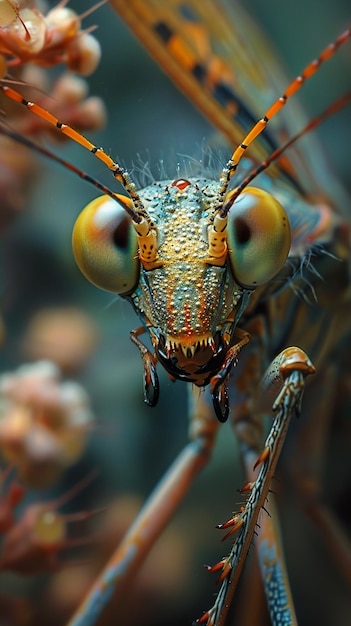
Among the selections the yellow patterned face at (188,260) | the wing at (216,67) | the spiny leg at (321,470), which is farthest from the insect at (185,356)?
the spiny leg at (321,470)

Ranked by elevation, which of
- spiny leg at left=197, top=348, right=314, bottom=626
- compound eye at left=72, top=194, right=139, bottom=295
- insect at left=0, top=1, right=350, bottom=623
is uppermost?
compound eye at left=72, top=194, right=139, bottom=295

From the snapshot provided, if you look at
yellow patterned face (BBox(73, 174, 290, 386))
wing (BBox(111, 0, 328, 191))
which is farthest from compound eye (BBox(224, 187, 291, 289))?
wing (BBox(111, 0, 328, 191))

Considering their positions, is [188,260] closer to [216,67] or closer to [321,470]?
[216,67]

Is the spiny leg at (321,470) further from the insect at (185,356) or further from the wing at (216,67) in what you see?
the insect at (185,356)

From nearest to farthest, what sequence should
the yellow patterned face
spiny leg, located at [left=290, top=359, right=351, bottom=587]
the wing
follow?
the yellow patterned face
the wing
spiny leg, located at [left=290, top=359, right=351, bottom=587]

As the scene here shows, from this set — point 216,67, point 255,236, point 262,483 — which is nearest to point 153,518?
point 262,483

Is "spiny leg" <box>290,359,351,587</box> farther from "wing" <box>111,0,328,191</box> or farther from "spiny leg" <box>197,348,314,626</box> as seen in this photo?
"spiny leg" <box>197,348,314,626</box>

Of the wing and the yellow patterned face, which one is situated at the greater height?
the wing
